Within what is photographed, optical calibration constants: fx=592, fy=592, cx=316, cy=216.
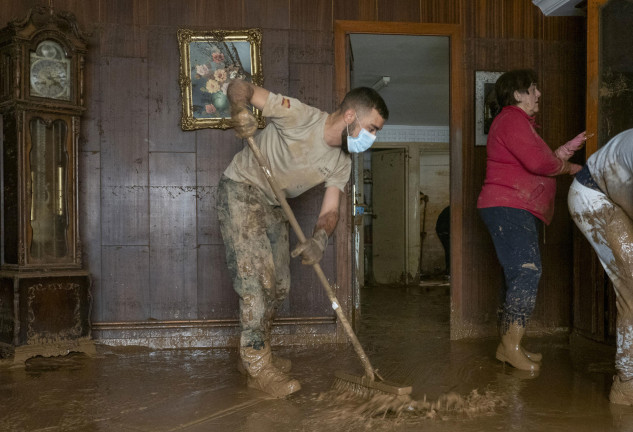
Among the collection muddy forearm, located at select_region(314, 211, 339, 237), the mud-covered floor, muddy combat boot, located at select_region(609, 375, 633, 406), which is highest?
muddy forearm, located at select_region(314, 211, 339, 237)

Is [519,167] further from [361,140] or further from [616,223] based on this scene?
[361,140]

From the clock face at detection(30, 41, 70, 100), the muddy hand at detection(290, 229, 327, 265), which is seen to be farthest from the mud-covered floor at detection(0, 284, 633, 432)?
the clock face at detection(30, 41, 70, 100)

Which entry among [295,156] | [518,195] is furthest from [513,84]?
[295,156]

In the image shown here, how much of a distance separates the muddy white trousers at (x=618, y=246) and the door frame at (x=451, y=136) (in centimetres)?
159

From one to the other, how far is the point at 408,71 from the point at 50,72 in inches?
158

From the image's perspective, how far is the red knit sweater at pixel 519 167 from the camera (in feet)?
9.96

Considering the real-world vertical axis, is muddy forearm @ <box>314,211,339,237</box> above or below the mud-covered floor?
above

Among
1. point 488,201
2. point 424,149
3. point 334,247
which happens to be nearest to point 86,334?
point 334,247

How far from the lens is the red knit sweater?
304cm

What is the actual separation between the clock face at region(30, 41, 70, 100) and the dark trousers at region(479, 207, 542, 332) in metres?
2.59

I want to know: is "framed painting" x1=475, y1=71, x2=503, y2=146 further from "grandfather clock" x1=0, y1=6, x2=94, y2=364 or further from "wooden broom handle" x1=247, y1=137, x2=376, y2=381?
"grandfather clock" x1=0, y1=6, x2=94, y2=364

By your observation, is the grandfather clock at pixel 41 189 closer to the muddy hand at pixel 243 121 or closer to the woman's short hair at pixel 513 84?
the muddy hand at pixel 243 121

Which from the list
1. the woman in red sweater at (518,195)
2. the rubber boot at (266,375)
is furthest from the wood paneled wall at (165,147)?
the rubber boot at (266,375)

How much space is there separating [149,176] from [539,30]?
285cm
